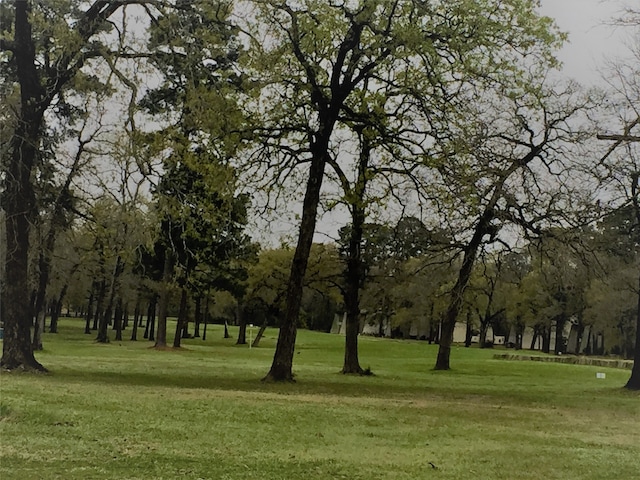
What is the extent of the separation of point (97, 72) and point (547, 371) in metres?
25.2

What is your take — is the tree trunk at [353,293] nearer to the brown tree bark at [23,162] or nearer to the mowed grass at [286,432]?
the mowed grass at [286,432]

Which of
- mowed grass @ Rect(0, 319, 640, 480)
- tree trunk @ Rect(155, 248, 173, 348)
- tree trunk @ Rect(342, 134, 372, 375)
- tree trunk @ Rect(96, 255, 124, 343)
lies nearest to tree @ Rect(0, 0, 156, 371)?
mowed grass @ Rect(0, 319, 640, 480)

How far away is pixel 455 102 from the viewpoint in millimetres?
18500

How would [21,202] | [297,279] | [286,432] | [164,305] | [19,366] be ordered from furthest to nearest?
1. [164,305]
2. [297,279]
3. [21,202]
4. [19,366]
5. [286,432]

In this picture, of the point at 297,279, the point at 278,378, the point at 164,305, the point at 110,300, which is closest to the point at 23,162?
the point at 297,279

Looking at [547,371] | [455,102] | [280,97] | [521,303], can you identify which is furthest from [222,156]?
[521,303]

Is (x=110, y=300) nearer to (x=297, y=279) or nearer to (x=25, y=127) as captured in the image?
(x=297, y=279)

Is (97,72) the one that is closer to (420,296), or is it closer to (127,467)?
(127,467)

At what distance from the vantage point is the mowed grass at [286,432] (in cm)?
770

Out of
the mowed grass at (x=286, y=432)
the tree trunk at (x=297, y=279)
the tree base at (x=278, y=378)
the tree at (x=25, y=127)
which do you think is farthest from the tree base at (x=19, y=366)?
the tree trunk at (x=297, y=279)

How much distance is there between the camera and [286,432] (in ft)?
34.0

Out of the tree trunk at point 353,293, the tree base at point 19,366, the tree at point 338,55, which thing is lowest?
the tree base at point 19,366

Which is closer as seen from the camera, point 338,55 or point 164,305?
point 338,55

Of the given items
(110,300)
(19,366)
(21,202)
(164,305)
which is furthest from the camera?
(110,300)
